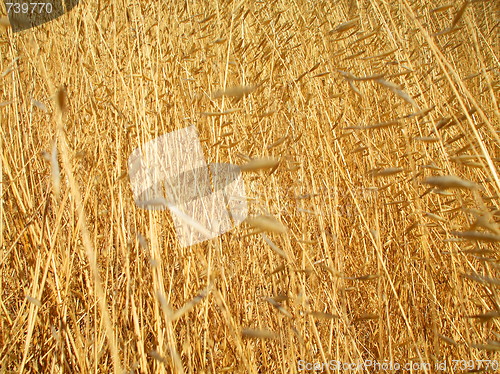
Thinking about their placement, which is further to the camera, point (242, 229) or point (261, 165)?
point (242, 229)

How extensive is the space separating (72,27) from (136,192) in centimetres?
60

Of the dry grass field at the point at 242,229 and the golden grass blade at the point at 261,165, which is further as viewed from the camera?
the dry grass field at the point at 242,229

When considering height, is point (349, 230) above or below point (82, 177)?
below

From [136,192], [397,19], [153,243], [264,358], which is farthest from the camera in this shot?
[397,19]

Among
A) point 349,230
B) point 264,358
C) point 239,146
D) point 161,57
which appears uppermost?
point 161,57

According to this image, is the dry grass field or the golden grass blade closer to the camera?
the golden grass blade

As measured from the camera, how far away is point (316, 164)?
3.40ft

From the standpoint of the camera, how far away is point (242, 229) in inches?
34.7

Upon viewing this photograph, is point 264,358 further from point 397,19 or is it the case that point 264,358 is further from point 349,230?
point 397,19

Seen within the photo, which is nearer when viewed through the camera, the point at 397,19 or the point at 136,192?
the point at 136,192

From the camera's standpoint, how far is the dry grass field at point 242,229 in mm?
684

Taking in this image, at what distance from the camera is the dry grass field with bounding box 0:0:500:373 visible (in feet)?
2.24

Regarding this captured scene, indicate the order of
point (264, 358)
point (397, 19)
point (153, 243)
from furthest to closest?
point (397, 19)
point (264, 358)
point (153, 243)

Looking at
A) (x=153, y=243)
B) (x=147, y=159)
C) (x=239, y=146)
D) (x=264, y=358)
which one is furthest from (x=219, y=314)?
(x=239, y=146)
